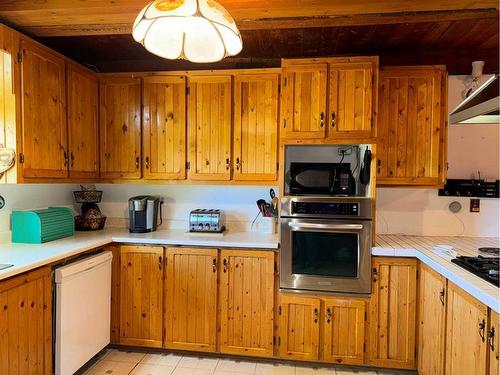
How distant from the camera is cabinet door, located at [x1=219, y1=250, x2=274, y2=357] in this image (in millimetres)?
2416

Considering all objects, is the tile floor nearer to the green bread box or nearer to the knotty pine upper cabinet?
the green bread box

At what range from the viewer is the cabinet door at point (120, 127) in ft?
9.07

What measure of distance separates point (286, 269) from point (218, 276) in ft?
1.70

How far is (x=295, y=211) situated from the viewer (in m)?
2.38

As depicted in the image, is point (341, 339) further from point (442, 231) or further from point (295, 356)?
point (442, 231)

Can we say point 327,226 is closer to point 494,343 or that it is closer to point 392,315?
point 392,315

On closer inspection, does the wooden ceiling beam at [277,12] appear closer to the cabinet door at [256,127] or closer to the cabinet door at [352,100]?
the cabinet door at [352,100]

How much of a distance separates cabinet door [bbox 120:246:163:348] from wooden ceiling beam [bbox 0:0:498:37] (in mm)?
1636

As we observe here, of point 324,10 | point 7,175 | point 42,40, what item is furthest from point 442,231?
point 42,40

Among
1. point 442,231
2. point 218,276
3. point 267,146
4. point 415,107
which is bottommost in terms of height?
point 218,276

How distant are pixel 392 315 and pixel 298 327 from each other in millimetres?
679

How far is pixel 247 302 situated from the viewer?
2441mm

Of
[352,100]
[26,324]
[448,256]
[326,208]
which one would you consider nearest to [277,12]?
[352,100]

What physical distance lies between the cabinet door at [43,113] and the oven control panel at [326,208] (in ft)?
5.75
